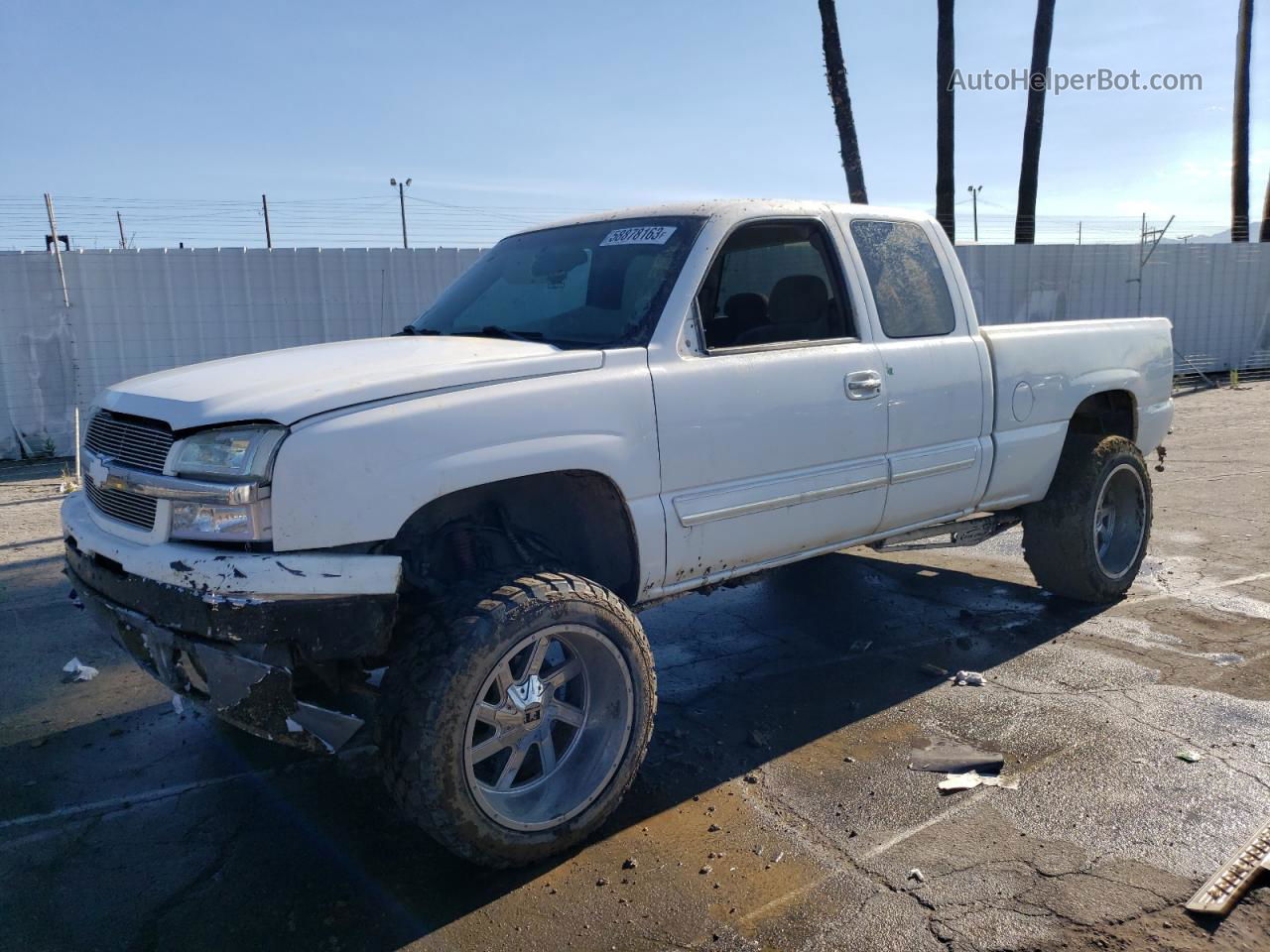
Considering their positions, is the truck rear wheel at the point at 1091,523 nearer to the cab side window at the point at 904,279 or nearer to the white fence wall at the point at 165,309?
the cab side window at the point at 904,279

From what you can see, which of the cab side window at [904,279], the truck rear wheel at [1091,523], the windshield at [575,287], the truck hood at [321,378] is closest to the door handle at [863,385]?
the cab side window at [904,279]

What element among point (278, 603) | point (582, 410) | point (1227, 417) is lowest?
point (1227, 417)

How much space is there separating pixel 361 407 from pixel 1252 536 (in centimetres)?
672

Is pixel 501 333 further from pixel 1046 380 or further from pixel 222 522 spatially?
pixel 1046 380

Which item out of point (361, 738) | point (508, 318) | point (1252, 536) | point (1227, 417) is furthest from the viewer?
point (1227, 417)

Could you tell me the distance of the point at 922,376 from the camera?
14.5 feet

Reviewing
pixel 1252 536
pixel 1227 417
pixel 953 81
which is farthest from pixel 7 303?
pixel 1227 417

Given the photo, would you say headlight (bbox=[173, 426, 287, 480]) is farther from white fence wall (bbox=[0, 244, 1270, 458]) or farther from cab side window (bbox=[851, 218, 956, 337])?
white fence wall (bbox=[0, 244, 1270, 458])

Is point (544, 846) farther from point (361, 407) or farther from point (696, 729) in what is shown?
A: point (361, 407)

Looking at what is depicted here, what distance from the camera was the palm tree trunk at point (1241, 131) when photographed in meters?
23.6

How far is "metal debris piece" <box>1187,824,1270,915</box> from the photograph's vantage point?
278cm

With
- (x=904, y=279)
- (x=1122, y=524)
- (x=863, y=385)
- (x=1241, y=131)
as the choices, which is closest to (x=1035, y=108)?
(x=1241, y=131)

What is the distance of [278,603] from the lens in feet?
8.84

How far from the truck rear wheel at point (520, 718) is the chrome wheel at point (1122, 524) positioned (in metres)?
3.65
